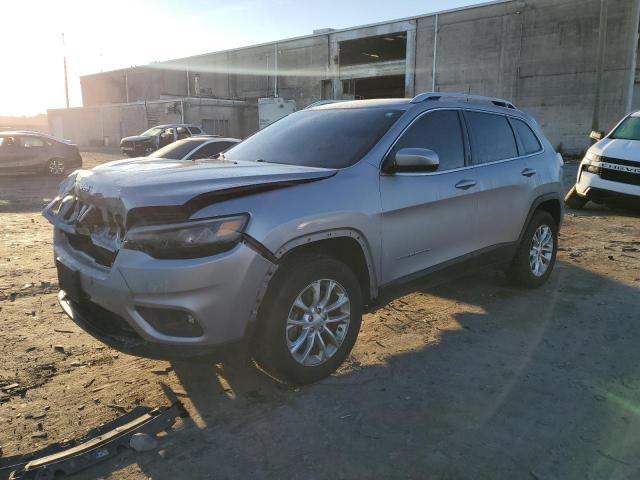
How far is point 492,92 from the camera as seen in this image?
2850cm

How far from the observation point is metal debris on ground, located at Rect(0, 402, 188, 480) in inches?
95.0

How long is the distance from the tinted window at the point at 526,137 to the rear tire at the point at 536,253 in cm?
65

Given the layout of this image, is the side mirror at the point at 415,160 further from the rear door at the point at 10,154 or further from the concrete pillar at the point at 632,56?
the concrete pillar at the point at 632,56

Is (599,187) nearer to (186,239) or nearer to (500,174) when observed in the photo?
(500,174)

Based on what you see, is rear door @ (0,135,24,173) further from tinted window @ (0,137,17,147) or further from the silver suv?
the silver suv

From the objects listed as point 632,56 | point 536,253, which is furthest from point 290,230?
point 632,56

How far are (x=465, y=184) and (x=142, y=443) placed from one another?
9.78 feet

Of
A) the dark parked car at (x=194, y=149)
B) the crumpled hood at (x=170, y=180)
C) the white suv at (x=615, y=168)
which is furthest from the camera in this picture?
the dark parked car at (x=194, y=149)

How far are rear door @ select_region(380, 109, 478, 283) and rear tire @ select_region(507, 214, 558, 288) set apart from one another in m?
1.04

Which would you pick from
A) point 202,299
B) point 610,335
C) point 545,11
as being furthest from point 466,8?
point 202,299

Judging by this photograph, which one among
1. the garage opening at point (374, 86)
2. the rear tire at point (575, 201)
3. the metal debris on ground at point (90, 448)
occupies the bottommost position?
the metal debris on ground at point (90, 448)

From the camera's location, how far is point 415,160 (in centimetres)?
341

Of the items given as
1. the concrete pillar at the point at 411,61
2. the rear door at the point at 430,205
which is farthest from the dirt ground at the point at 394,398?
the concrete pillar at the point at 411,61

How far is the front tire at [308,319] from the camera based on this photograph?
2898 millimetres
